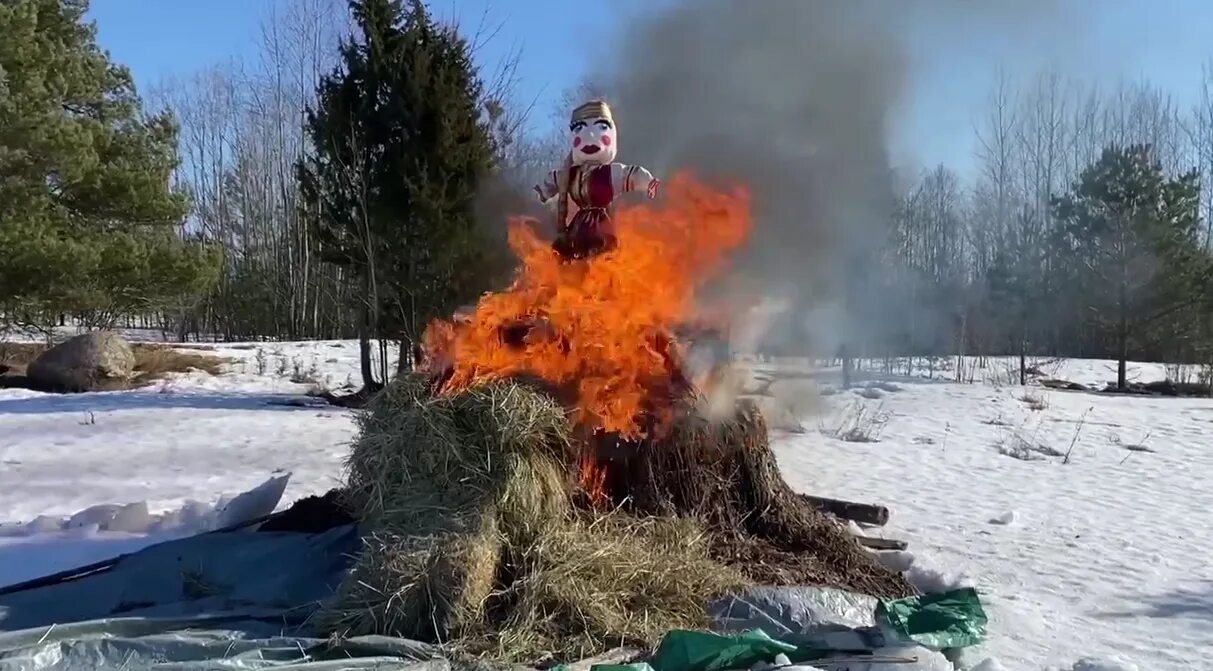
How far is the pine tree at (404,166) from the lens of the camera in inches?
514

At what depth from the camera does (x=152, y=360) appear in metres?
17.2

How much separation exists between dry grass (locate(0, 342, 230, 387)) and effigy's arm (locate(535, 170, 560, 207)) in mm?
11961

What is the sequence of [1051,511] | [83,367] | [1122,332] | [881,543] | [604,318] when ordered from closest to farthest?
1. [604,318]
2. [881,543]
3. [1051,511]
4. [83,367]
5. [1122,332]

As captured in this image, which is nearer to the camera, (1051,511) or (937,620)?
(937,620)

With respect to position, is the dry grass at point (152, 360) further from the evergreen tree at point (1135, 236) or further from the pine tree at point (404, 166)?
the evergreen tree at point (1135, 236)

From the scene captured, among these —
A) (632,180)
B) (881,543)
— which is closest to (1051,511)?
(881,543)

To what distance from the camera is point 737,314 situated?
7.31m

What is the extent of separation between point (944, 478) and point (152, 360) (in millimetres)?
14252

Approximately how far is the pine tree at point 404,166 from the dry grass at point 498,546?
7.99 metres

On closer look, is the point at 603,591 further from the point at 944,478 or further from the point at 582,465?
the point at 944,478

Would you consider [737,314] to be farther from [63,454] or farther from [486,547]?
[63,454]

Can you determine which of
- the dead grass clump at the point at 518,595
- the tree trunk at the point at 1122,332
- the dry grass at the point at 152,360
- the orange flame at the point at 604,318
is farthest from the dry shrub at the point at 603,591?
the tree trunk at the point at 1122,332

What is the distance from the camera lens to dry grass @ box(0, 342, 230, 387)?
1655 centimetres

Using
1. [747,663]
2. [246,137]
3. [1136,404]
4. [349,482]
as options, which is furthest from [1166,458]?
[246,137]
